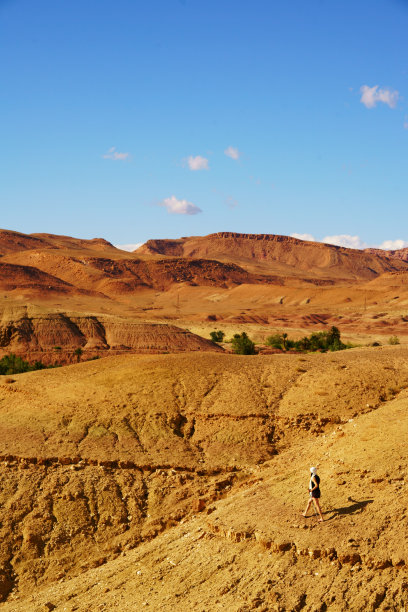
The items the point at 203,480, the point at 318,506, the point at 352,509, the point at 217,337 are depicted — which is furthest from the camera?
the point at 217,337

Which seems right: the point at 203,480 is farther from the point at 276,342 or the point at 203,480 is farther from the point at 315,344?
Answer: the point at 276,342

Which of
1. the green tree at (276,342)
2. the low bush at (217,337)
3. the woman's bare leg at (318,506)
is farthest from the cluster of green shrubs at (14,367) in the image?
the low bush at (217,337)

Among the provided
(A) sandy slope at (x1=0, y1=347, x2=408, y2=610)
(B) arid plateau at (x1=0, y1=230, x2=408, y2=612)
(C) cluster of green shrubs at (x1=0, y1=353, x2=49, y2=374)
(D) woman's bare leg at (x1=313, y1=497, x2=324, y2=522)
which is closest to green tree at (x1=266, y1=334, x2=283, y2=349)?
(C) cluster of green shrubs at (x1=0, y1=353, x2=49, y2=374)

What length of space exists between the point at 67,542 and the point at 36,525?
3.49 feet

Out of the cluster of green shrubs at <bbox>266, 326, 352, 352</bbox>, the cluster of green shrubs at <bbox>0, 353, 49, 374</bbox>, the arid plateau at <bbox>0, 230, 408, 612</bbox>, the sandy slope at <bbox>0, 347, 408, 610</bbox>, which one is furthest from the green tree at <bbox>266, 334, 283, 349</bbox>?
the sandy slope at <bbox>0, 347, 408, 610</bbox>

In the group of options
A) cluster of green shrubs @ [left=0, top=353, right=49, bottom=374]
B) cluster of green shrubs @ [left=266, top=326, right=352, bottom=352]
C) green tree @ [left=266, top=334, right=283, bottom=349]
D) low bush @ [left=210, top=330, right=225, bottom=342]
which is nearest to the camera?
cluster of green shrubs @ [left=0, top=353, right=49, bottom=374]

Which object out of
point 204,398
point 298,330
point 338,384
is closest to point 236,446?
point 204,398

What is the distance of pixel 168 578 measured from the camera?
12844 millimetres

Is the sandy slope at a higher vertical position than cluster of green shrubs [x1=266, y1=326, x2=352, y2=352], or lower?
lower

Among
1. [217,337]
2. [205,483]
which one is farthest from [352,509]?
[217,337]

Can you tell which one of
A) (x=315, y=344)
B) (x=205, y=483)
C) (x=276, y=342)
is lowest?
(x=205, y=483)

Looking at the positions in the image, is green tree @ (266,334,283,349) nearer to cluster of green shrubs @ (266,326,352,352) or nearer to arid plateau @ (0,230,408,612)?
cluster of green shrubs @ (266,326,352,352)

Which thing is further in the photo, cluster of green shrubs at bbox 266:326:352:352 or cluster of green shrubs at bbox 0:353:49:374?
cluster of green shrubs at bbox 266:326:352:352

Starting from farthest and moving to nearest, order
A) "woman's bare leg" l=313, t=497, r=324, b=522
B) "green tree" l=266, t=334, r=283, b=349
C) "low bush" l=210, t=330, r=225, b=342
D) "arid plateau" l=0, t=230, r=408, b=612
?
1. "low bush" l=210, t=330, r=225, b=342
2. "green tree" l=266, t=334, r=283, b=349
3. "woman's bare leg" l=313, t=497, r=324, b=522
4. "arid plateau" l=0, t=230, r=408, b=612
